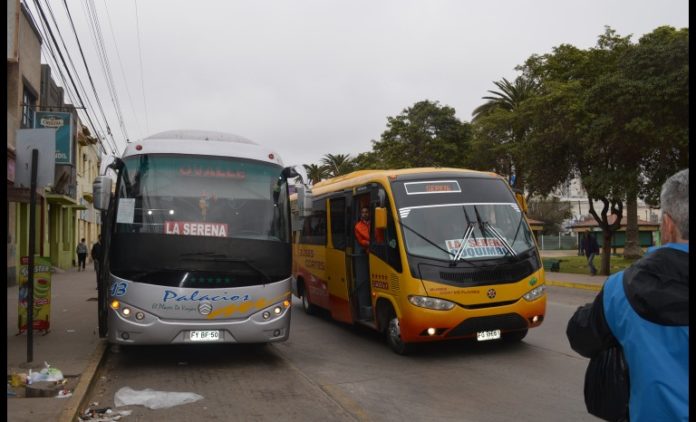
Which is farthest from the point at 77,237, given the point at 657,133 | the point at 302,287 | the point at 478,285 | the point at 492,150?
the point at 478,285

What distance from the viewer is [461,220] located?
880cm

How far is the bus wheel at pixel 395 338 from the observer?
8734 mm

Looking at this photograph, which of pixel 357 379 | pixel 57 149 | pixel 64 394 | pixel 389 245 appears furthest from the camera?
pixel 57 149

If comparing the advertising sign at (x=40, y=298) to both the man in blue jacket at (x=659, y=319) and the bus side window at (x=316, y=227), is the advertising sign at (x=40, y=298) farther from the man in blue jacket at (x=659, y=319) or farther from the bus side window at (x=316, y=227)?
the man in blue jacket at (x=659, y=319)

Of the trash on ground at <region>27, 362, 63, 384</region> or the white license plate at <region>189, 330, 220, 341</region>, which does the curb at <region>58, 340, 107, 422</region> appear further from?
the white license plate at <region>189, 330, 220, 341</region>

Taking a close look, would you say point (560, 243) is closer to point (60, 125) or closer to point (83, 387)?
point (60, 125)

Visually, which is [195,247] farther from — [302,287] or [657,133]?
[657,133]

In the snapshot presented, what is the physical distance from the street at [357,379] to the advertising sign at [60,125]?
12.6m

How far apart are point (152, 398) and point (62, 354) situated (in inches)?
105

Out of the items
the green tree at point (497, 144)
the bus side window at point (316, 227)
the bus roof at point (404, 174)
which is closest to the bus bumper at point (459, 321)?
the bus roof at point (404, 174)

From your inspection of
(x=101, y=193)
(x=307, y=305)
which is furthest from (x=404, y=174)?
(x=307, y=305)

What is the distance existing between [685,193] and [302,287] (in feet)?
39.0

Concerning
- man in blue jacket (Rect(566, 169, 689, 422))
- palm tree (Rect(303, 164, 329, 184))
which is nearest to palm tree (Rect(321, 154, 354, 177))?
palm tree (Rect(303, 164, 329, 184))

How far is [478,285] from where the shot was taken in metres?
8.27
